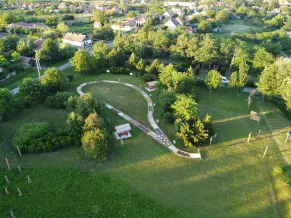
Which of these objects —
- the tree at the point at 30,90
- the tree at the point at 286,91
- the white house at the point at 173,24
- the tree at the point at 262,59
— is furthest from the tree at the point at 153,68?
the white house at the point at 173,24

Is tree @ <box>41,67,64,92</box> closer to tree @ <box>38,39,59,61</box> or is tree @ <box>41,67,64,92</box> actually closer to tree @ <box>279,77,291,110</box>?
tree @ <box>38,39,59,61</box>

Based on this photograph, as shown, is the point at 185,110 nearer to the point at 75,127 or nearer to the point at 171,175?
the point at 171,175

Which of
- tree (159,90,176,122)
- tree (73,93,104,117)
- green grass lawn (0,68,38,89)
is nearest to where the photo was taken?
tree (73,93,104,117)

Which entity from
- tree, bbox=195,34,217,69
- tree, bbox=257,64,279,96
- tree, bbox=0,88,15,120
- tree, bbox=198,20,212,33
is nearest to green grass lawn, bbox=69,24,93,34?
tree, bbox=198,20,212,33

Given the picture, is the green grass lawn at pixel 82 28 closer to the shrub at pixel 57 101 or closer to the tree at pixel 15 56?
the tree at pixel 15 56

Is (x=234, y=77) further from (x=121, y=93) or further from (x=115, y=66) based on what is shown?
(x=115, y=66)

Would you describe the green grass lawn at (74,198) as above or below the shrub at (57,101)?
below

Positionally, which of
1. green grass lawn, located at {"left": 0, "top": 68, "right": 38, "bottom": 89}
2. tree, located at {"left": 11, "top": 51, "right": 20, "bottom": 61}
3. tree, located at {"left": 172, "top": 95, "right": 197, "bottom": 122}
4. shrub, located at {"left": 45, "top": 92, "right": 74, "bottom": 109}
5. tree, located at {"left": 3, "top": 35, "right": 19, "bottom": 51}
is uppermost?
tree, located at {"left": 3, "top": 35, "right": 19, "bottom": 51}
